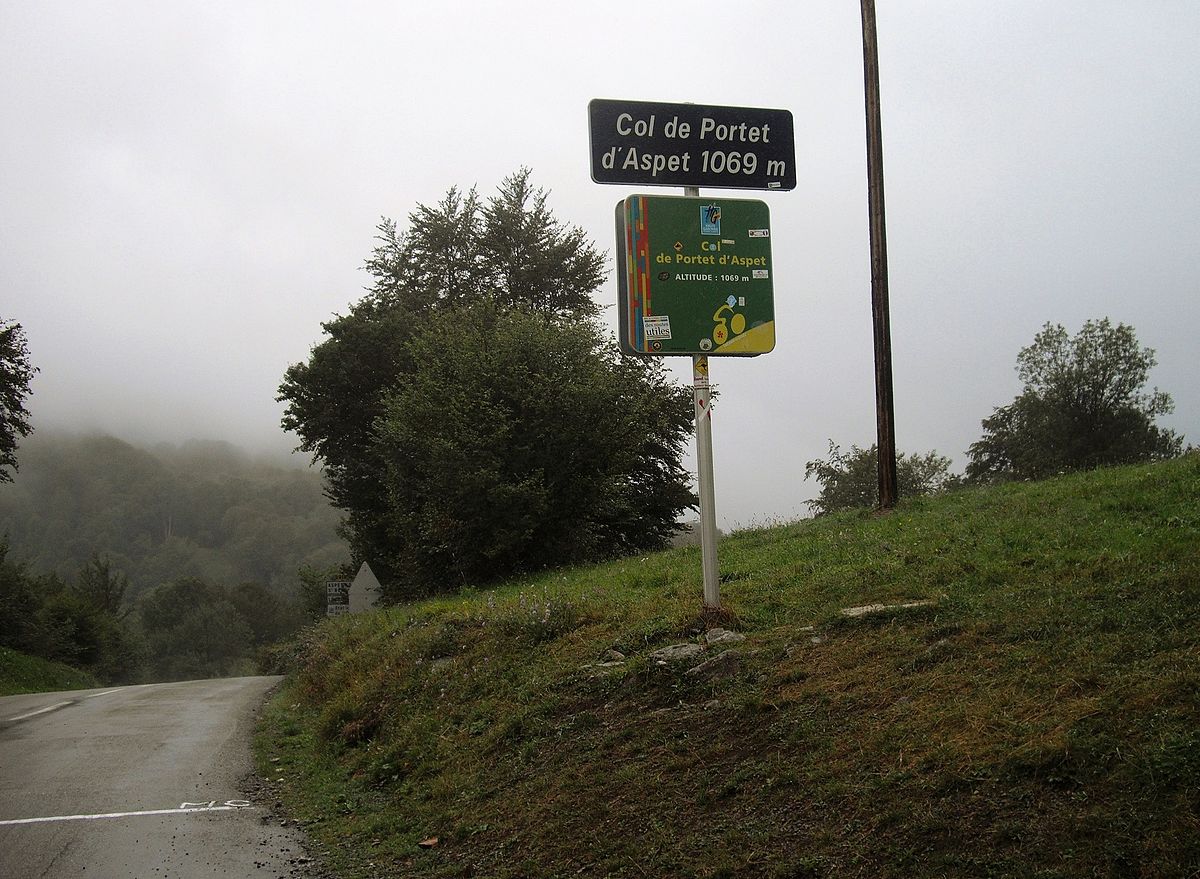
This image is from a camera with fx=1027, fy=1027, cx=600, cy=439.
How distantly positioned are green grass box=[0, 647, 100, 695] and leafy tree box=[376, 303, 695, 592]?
16285 millimetres

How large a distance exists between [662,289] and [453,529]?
15.8 metres

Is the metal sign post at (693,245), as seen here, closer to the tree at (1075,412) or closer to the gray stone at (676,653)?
the gray stone at (676,653)

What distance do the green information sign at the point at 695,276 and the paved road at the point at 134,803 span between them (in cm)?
515

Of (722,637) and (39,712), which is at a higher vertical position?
→ (722,637)

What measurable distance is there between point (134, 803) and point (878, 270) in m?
12.4

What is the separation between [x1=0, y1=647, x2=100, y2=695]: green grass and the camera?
34084mm

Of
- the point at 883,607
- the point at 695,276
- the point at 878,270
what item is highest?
the point at 878,270

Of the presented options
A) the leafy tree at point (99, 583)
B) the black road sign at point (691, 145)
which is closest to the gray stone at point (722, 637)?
the black road sign at point (691, 145)

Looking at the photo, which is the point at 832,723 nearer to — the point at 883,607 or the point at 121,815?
the point at 883,607

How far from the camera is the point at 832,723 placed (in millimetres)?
6102

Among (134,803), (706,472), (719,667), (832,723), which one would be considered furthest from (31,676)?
(832,723)

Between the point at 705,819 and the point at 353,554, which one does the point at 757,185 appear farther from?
the point at 353,554

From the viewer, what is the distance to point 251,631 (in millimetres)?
142750

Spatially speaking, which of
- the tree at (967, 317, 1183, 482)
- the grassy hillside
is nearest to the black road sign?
the grassy hillside
